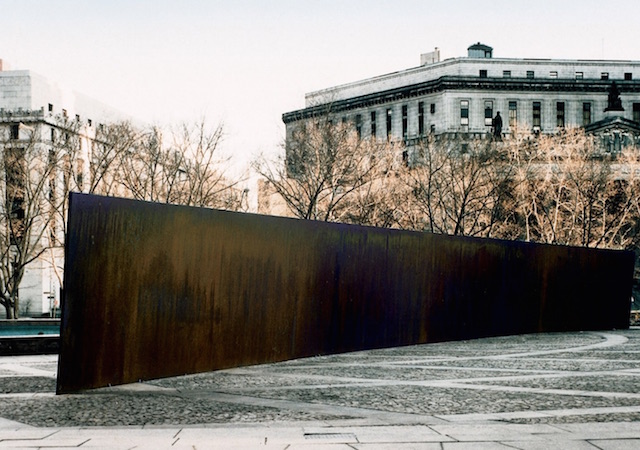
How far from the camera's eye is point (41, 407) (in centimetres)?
911

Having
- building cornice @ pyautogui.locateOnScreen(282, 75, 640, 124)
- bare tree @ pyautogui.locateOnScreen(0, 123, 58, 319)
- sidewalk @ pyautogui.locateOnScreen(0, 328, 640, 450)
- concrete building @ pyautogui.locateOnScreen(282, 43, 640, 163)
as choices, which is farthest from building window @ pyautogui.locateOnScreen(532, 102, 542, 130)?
sidewalk @ pyautogui.locateOnScreen(0, 328, 640, 450)

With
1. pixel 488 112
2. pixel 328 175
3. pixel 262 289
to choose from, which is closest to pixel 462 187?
pixel 328 175

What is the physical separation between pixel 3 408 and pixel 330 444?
411 cm

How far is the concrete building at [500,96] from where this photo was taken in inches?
3834

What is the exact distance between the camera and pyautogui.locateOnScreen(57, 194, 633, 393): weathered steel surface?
35.2 ft

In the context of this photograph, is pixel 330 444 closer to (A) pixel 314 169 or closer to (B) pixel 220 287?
(B) pixel 220 287

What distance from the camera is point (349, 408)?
8.81 meters

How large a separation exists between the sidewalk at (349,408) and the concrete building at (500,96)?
8376 centimetres

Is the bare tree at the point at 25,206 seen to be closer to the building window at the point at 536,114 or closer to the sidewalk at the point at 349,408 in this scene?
the sidewalk at the point at 349,408

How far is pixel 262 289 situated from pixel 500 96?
88650 millimetres

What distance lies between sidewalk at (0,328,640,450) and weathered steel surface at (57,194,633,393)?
1.77ft

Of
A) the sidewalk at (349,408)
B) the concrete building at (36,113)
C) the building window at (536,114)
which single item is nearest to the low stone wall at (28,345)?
the sidewalk at (349,408)

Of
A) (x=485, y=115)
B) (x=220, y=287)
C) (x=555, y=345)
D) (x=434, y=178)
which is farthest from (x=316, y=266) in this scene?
(x=485, y=115)

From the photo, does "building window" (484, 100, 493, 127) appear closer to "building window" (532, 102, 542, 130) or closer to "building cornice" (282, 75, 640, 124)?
"building cornice" (282, 75, 640, 124)
